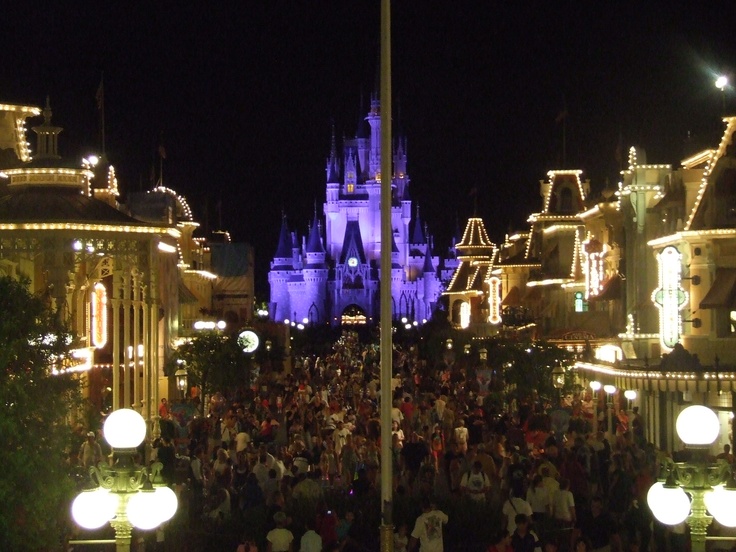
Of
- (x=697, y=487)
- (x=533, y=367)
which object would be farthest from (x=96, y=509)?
(x=533, y=367)

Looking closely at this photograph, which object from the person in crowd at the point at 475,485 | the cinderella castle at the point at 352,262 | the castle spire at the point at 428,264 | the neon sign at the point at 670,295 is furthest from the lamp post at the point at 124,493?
the castle spire at the point at 428,264

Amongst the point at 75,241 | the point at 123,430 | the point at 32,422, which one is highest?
the point at 75,241

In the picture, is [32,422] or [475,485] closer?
[32,422]

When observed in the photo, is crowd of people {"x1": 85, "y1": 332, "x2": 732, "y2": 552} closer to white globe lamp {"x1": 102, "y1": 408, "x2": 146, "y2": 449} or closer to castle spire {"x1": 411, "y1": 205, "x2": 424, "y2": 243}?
white globe lamp {"x1": 102, "y1": 408, "x2": 146, "y2": 449}

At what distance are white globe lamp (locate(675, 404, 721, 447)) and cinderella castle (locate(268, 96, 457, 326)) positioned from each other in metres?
121

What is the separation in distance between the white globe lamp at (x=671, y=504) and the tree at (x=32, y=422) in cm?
512

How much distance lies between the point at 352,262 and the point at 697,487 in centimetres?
13080

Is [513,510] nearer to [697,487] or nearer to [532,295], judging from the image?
[697,487]

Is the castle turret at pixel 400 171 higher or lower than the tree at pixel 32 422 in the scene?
higher

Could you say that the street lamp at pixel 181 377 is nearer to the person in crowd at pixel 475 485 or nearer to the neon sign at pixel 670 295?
the neon sign at pixel 670 295

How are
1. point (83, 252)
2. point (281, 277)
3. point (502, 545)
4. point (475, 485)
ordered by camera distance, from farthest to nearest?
point (281, 277), point (83, 252), point (475, 485), point (502, 545)

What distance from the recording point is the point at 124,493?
8812 millimetres

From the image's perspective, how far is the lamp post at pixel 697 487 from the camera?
8.77 metres

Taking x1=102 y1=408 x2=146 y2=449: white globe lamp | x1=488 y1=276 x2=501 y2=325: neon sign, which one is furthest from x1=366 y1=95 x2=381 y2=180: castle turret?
x1=102 y1=408 x2=146 y2=449: white globe lamp
